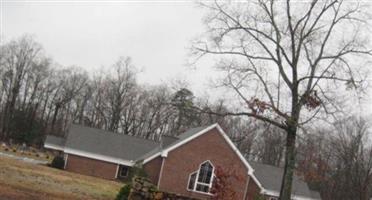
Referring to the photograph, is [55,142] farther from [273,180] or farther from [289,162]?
[289,162]

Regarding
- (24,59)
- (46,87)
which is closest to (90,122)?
(46,87)

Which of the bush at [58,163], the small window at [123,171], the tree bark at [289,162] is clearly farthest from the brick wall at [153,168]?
the tree bark at [289,162]

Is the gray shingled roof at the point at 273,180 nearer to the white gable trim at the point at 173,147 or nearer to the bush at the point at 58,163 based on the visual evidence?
the white gable trim at the point at 173,147

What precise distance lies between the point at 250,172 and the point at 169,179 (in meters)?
6.77

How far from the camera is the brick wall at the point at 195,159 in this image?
1413 inches

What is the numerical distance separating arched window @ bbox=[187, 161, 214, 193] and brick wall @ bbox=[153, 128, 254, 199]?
31 centimetres

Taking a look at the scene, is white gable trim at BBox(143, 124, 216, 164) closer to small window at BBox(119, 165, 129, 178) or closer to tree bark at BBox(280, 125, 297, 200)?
small window at BBox(119, 165, 129, 178)

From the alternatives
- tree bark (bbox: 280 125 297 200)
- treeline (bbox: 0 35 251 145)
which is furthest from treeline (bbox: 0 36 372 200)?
tree bark (bbox: 280 125 297 200)

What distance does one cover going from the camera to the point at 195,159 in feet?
119

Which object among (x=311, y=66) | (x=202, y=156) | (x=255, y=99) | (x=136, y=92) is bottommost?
(x=202, y=156)

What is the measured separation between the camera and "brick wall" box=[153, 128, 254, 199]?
118 ft

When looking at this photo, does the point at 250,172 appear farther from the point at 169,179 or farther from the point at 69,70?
the point at 69,70

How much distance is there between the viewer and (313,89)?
20984 mm

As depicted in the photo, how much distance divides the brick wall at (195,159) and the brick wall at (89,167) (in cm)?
895
